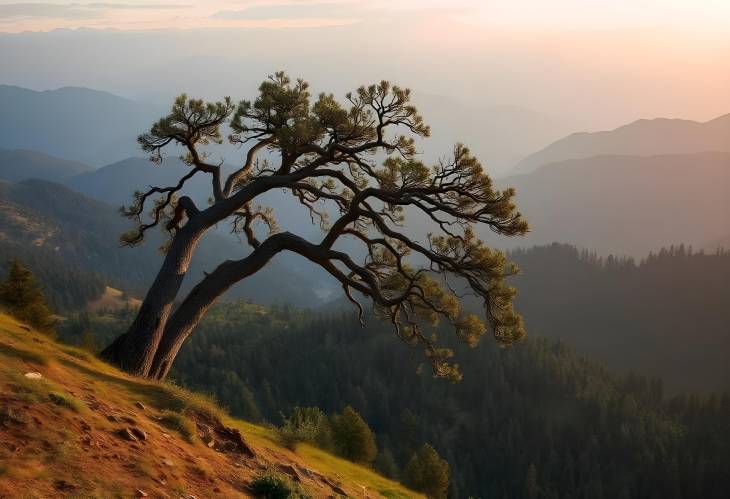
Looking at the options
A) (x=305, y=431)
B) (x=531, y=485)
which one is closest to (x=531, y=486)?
(x=531, y=485)

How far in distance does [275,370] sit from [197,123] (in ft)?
540

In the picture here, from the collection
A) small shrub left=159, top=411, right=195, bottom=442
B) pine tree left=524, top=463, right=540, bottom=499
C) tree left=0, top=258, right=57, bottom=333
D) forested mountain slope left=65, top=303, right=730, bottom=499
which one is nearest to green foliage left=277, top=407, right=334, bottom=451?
small shrub left=159, top=411, right=195, bottom=442

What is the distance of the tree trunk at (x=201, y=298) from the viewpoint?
20.2 metres

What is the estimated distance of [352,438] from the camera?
54.4 metres

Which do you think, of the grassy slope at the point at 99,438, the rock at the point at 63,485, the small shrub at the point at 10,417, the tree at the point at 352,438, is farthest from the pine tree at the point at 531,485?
the rock at the point at 63,485

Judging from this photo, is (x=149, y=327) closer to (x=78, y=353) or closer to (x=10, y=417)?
(x=78, y=353)

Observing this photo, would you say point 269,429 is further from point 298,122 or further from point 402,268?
point 298,122

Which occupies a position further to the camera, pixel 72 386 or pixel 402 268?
pixel 402 268

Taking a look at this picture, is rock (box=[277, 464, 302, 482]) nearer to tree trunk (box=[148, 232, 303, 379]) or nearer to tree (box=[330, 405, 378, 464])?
tree trunk (box=[148, 232, 303, 379])

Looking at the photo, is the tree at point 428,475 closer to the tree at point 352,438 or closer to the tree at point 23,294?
the tree at point 352,438

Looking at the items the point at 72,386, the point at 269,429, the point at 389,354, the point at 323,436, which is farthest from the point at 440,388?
the point at 72,386

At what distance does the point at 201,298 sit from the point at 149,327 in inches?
75.6

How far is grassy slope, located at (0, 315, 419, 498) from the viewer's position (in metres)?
10.0

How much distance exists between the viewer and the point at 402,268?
2061 cm
